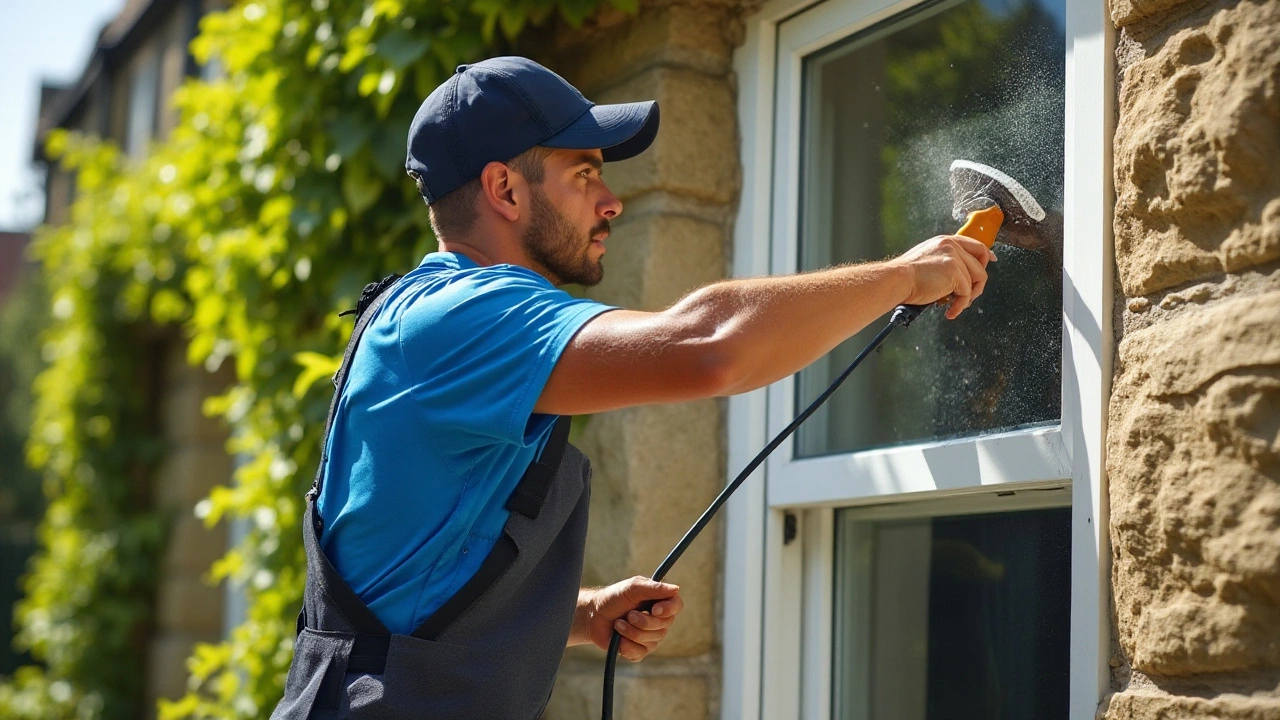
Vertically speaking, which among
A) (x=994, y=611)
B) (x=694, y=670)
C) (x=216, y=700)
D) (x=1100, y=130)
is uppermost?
(x=1100, y=130)

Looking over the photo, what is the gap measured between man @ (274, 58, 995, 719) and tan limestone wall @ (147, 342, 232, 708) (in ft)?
11.9

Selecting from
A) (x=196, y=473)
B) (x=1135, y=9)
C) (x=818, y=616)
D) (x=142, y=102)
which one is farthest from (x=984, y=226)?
(x=142, y=102)

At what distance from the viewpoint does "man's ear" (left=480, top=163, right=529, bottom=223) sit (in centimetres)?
178

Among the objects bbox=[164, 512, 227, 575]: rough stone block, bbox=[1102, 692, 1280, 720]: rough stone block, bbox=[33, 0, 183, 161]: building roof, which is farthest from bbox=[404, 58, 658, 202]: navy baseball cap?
bbox=[33, 0, 183, 161]: building roof

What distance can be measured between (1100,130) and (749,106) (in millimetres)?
878

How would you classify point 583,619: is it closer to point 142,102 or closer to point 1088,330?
point 1088,330

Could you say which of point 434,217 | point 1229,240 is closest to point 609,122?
point 434,217

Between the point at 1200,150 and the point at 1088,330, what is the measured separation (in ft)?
1.03

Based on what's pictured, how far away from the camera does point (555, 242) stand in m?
1.82

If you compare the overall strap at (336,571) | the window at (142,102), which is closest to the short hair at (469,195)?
the overall strap at (336,571)

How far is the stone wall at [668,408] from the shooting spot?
233 cm

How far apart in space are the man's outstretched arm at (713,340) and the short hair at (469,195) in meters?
0.40

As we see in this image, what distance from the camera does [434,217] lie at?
6.07 ft

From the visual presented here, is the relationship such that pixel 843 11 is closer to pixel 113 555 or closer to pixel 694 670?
pixel 694 670
